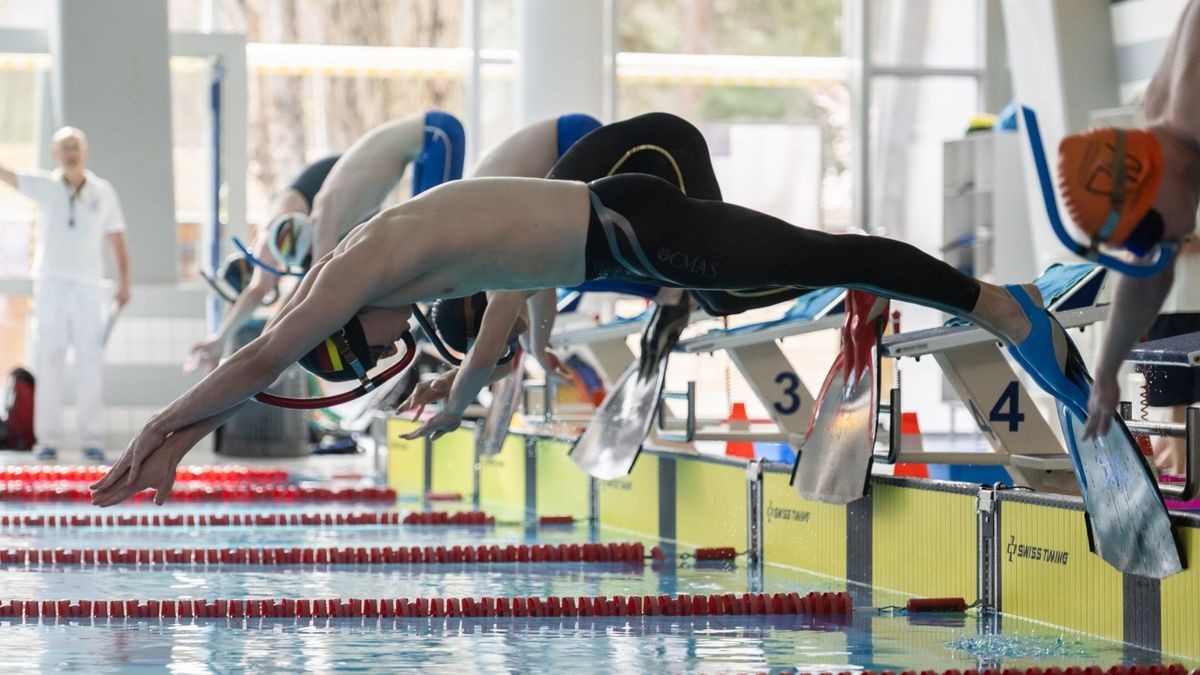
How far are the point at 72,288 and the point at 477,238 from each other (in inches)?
321

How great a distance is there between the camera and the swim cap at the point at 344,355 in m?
3.72

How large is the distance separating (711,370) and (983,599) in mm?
11020

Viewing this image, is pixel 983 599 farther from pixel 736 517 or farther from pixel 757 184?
pixel 757 184

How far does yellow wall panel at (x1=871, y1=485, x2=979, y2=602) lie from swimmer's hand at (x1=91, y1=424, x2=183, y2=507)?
2.23 meters

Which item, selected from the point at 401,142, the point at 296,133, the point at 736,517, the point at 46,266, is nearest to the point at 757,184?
the point at 296,133

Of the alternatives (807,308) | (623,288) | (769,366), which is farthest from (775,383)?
(623,288)

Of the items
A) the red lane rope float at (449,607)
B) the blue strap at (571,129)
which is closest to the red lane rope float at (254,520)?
the blue strap at (571,129)

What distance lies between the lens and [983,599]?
4637 mm

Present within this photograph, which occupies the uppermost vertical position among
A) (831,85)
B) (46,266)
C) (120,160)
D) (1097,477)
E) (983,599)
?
(831,85)

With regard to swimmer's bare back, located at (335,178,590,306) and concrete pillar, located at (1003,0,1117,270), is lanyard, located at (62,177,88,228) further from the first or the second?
swimmer's bare back, located at (335,178,590,306)

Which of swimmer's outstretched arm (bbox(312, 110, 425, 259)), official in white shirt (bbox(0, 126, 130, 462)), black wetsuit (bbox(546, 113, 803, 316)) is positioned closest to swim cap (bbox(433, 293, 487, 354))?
black wetsuit (bbox(546, 113, 803, 316))

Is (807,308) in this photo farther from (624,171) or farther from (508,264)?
(508,264)

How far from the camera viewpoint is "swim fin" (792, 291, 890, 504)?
5020 millimetres

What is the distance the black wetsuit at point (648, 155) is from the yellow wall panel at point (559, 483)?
230cm
